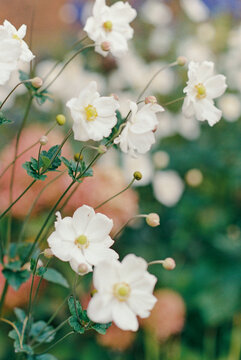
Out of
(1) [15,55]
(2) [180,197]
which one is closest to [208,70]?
(1) [15,55]

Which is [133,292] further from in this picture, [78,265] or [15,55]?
[15,55]

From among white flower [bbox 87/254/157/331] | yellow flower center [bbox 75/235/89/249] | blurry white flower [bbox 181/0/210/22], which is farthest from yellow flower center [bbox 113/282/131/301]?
blurry white flower [bbox 181/0/210/22]

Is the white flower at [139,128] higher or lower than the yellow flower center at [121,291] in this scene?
higher

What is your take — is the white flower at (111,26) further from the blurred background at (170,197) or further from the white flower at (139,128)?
the blurred background at (170,197)

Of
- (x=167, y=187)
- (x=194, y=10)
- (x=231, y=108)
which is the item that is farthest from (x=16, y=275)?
(x=194, y=10)

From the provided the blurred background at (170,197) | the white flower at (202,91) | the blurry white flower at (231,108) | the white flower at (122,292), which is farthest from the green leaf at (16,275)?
the blurry white flower at (231,108)

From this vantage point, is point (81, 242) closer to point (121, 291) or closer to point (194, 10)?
point (121, 291)
